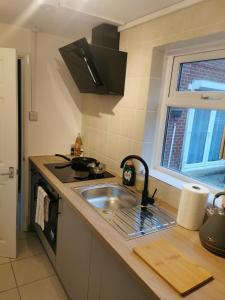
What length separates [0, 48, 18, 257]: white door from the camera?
1795mm

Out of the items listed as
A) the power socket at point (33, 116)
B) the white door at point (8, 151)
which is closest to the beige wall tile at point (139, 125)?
the white door at point (8, 151)

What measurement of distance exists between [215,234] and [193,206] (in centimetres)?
22

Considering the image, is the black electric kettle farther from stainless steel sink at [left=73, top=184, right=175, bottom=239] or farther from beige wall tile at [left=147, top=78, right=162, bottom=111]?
beige wall tile at [left=147, top=78, right=162, bottom=111]

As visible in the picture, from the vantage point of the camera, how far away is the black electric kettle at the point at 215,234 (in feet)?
3.46

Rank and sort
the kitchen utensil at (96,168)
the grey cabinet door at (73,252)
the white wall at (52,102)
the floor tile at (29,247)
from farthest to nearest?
1. the white wall at (52,102)
2. the floor tile at (29,247)
3. the kitchen utensil at (96,168)
4. the grey cabinet door at (73,252)

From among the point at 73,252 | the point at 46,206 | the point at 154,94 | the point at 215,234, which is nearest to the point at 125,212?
the point at 73,252

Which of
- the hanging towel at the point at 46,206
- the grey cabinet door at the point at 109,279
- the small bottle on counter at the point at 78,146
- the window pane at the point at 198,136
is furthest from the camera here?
the small bottle on counter at the point at 78,146

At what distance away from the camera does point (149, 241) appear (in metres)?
1.16

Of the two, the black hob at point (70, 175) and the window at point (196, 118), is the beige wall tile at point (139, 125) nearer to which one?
the window at point (196, 118)

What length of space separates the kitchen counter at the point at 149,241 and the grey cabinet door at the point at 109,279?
0.04 meters

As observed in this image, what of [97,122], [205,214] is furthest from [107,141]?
[205,214]

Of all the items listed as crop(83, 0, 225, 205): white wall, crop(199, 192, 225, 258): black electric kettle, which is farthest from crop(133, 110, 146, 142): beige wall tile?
crop(199, 192, 225, 258): black electric kettle

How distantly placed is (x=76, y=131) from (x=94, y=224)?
1587mm

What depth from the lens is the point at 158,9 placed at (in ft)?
5.13
